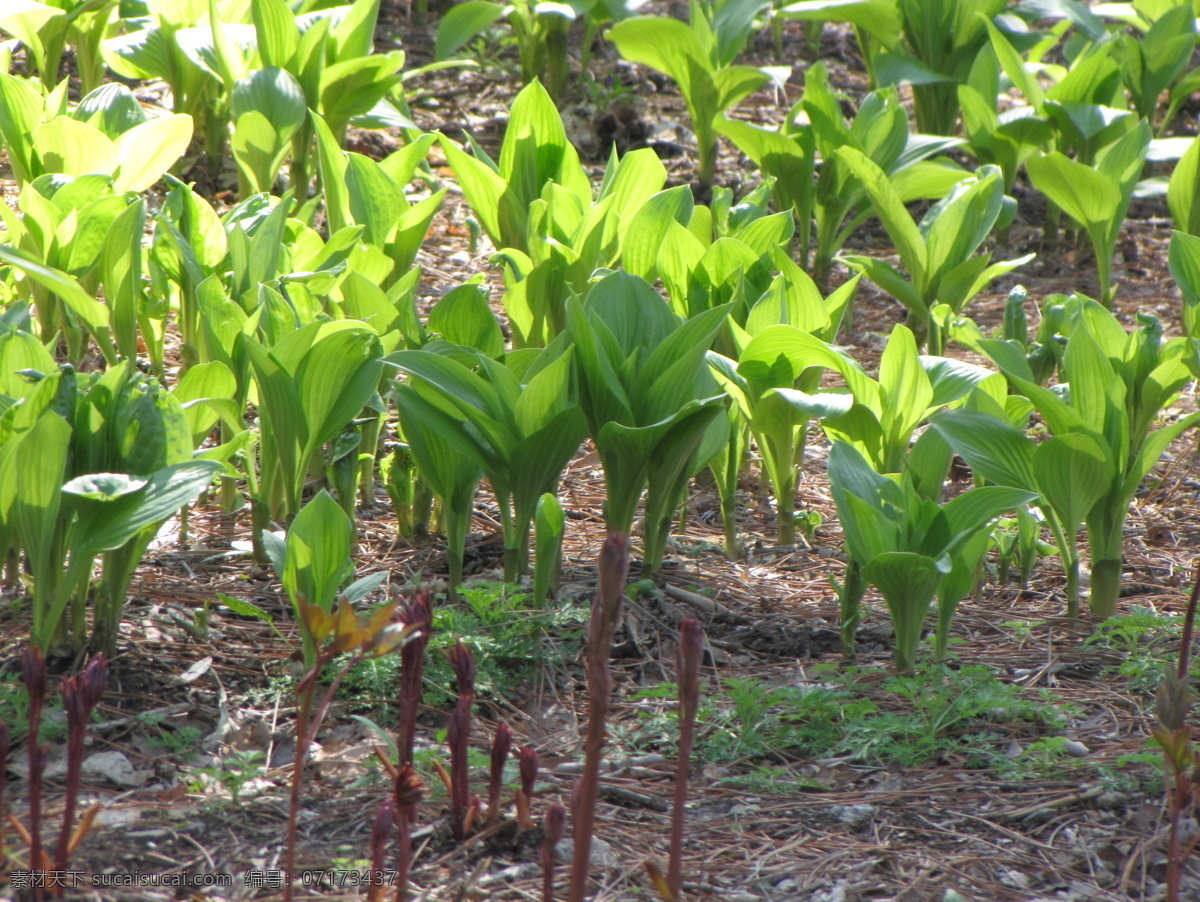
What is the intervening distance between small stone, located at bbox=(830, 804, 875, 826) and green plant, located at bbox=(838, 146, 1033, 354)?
5.75ft

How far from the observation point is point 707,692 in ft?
6.29

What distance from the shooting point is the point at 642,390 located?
2.07 metres

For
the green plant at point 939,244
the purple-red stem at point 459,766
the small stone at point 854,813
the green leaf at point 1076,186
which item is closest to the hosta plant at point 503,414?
the purple-red stem at point 459,766

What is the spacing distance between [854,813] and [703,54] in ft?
10.7

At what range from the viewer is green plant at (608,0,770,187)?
13.6 feet

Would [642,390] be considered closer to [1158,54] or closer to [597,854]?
[597,854]

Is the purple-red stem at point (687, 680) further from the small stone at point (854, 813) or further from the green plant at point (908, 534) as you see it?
the green plant at point (908, 534)

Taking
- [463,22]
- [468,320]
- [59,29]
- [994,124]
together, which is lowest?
[468,320]

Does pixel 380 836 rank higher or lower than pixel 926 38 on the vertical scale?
lower

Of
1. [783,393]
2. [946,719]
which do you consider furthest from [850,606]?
[783,393]

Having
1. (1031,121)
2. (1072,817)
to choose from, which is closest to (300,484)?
(1072,817)

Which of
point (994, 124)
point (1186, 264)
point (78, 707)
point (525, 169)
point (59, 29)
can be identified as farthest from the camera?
point (994, 124)

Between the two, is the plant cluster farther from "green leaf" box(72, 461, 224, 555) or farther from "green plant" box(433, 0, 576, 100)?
"green plant" box(433, 0, 576, 100)

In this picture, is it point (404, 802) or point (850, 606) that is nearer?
point (404, 802)
